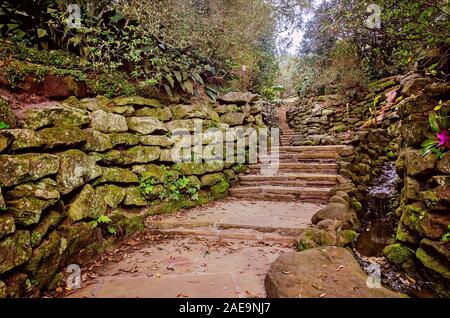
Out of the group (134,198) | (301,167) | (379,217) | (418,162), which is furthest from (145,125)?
(379,217)

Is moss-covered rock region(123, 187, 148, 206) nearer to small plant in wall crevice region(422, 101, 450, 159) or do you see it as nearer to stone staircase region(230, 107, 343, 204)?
stone staircase region(230, 107, 343, 204)

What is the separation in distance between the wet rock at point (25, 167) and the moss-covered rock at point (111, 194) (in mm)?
641

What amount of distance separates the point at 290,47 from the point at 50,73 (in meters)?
10.4

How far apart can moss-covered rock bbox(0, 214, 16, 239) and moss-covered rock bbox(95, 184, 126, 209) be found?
1052mm

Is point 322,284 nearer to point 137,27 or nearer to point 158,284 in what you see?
point 158,284

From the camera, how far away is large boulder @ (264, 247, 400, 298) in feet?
5.52

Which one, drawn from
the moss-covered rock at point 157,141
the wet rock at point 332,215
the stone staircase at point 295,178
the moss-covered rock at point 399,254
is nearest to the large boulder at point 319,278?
the wet rock at point 332,215

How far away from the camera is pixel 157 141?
393 centimetres

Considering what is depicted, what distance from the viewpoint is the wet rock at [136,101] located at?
380cm

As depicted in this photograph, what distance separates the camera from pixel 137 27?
13.7 feet

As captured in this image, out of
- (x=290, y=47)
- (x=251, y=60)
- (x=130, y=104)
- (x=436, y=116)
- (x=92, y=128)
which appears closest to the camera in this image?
(x=436, y=116)

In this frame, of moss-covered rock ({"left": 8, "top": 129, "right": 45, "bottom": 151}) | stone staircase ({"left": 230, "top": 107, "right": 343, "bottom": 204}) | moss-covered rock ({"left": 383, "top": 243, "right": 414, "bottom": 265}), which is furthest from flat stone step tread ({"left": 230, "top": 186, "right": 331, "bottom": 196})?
moss-covered rock ({"left": 8, "top": 129, "right": 45, "bottom": 151})

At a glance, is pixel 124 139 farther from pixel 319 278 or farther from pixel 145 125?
pixel 319 278

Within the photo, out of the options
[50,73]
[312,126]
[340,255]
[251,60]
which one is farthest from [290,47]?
[340,255]
